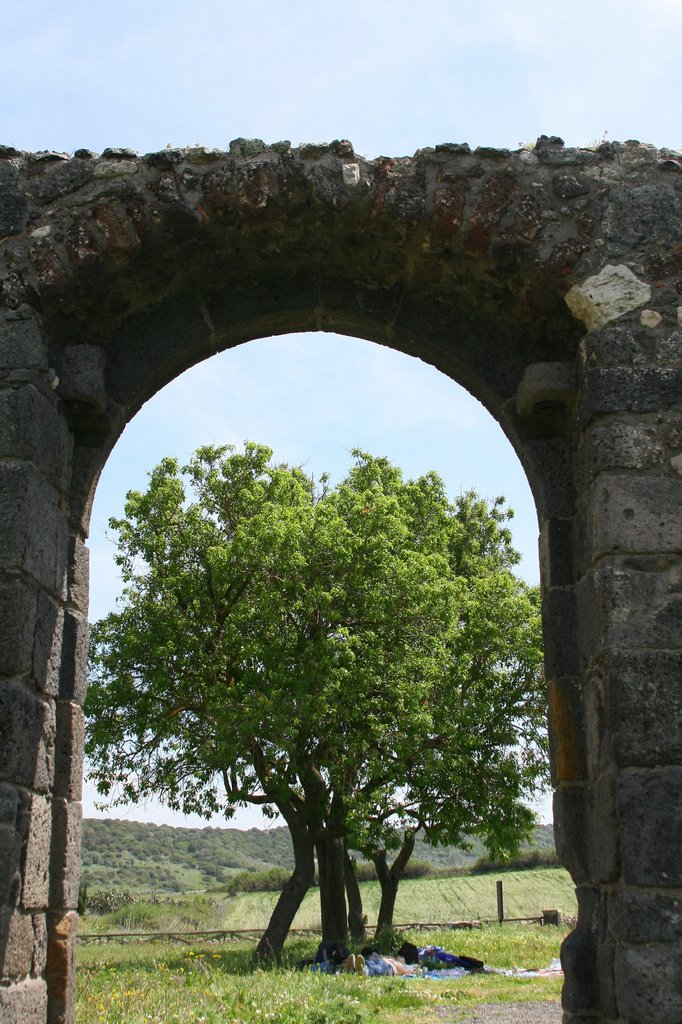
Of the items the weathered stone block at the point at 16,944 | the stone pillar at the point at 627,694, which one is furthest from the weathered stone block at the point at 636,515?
the weathered stone block at the point at 16,944

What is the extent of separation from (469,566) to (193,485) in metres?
5.60

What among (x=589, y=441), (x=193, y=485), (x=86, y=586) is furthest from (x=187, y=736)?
(x=589, y=441)

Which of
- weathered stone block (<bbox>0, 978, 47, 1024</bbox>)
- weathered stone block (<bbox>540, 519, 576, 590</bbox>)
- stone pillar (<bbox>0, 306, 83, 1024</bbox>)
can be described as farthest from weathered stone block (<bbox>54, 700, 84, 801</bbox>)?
weathered stone block (<bbox>540, 519, 576, 590</bbox>)

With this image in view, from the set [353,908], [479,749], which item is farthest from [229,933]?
[479,749]

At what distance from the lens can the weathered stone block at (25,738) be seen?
330 centimetres

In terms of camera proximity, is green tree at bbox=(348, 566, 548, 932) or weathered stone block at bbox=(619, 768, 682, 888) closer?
weathered stone block at bbox=(619, 768, 682, 888)

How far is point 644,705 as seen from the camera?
319 centimetres

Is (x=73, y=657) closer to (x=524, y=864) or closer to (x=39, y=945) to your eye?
(x=39, y=945)

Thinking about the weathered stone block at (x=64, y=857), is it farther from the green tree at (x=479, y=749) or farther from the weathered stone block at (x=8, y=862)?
the green tree at (x=479, y=749)

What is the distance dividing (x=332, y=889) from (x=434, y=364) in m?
12.0

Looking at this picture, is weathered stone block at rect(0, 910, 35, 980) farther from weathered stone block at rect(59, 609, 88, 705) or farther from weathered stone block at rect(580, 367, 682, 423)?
weathered stone block at rect(580, 367, 682, 423)

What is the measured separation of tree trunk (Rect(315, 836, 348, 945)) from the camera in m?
14.2

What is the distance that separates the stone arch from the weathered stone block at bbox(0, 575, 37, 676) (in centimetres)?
1

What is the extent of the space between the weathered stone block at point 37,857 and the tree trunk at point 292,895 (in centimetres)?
1099
